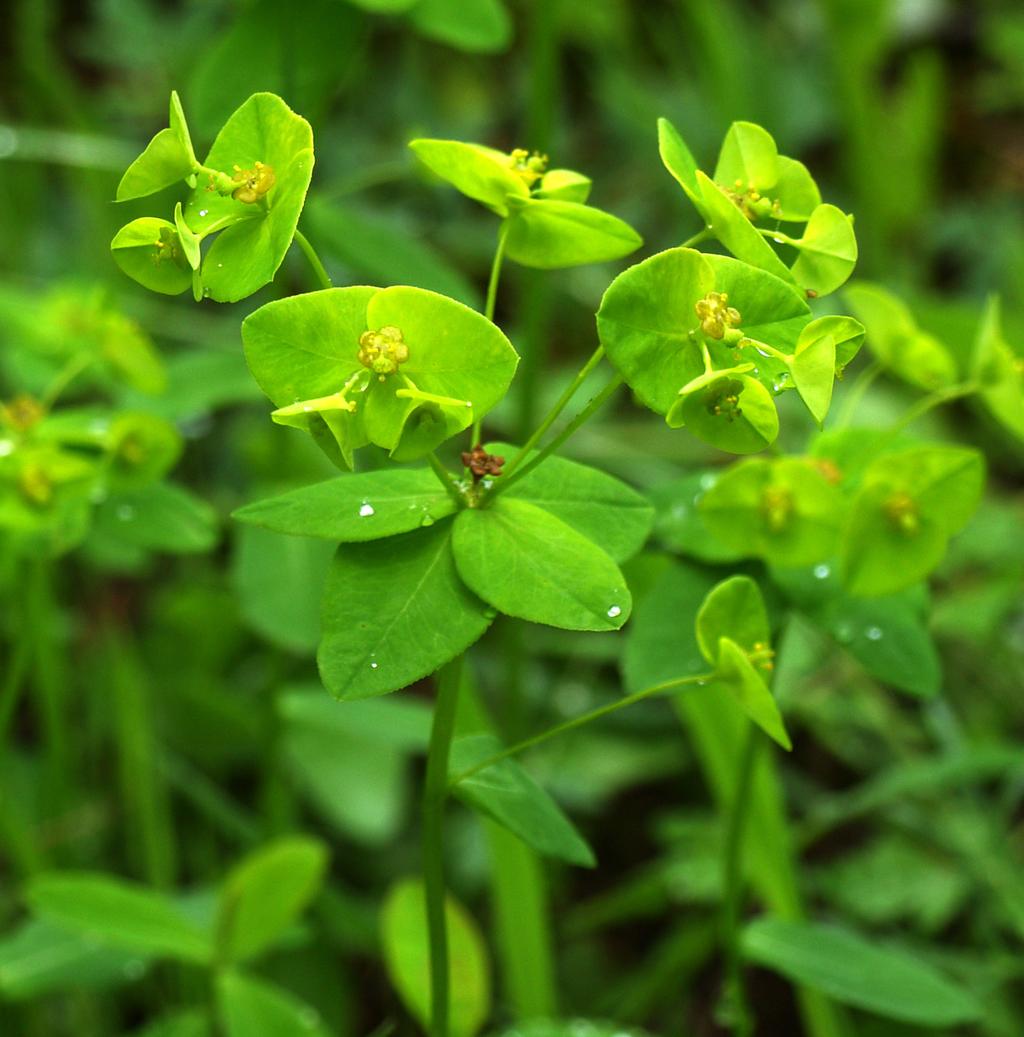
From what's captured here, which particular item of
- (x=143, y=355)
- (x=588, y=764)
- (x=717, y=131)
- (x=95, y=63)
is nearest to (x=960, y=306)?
(x=717, y=131)

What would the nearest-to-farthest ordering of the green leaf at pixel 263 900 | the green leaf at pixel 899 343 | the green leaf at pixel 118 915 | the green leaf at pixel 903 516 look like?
the green leaf at pixel 903 516, the green leaf at pixel 899 343, the green leaf at pixel 118 915, the green leaf at pixel 263 900

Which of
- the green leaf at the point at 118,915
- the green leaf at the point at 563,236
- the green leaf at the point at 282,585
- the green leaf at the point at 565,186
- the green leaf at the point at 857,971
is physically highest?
the green leaf at the point at 565,186

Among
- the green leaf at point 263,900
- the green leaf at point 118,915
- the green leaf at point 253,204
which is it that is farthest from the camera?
the green leaf at point 263,900

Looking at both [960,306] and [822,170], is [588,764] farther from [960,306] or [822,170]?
[822,170]

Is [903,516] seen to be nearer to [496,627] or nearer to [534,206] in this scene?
[534,206]

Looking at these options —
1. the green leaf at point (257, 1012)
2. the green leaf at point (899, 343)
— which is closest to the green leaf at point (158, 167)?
the green leaf at point (899, 343)

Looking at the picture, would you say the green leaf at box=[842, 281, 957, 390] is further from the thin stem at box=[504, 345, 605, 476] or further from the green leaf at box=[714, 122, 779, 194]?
the thin stem at box=[504, 345, 605, 476]

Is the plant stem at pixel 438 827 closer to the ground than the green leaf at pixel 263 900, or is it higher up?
higher up

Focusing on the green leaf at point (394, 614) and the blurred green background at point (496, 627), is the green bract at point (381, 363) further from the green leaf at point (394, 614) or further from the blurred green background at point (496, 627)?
the blurred green background at point (496, 627)
